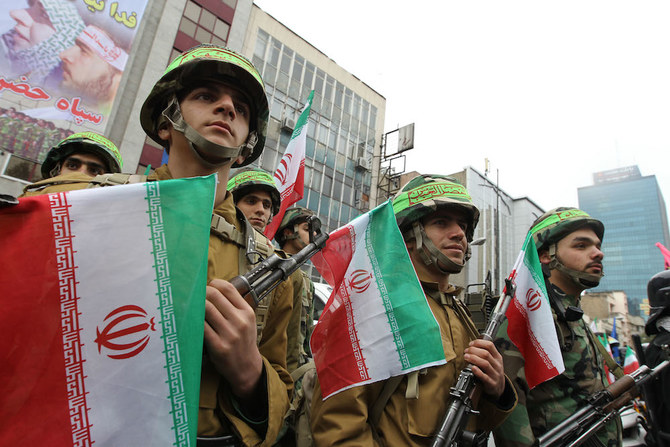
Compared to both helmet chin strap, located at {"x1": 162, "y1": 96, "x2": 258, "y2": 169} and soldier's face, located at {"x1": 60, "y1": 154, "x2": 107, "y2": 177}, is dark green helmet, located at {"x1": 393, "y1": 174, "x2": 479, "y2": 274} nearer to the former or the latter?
helmet chin strap, located at {"x1": 162, "y1": 96, "x2": 258, "y2": 169}

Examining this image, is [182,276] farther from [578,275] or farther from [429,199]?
[578,275]

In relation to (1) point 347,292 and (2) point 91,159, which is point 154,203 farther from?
(2) point 91,159

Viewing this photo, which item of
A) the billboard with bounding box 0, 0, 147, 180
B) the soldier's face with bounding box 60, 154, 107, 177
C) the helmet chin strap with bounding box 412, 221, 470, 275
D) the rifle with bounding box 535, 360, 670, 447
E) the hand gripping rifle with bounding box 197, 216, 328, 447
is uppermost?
the billboard with bounding box 0, 0, 147, 180

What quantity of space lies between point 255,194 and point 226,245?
324cm

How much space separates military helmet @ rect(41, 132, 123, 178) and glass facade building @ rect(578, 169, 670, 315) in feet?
362

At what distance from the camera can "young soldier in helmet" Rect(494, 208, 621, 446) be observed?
9.43 feet

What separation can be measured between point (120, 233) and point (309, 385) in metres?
1.73

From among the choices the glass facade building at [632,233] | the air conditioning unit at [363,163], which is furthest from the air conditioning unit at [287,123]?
the glass facade building at [632,233]

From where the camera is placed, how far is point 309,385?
7.78 feet

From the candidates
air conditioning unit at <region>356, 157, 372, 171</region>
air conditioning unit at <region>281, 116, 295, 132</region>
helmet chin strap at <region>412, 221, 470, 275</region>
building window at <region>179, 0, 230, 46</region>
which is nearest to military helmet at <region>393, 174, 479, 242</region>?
helmet chin strap at <region>412, 221, 470, 275</region>

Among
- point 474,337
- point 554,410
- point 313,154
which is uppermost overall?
point 313,154

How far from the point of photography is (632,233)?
105125 millimetres

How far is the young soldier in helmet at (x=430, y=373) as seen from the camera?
1940 millimetres

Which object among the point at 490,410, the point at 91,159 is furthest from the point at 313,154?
the point at 490,410
